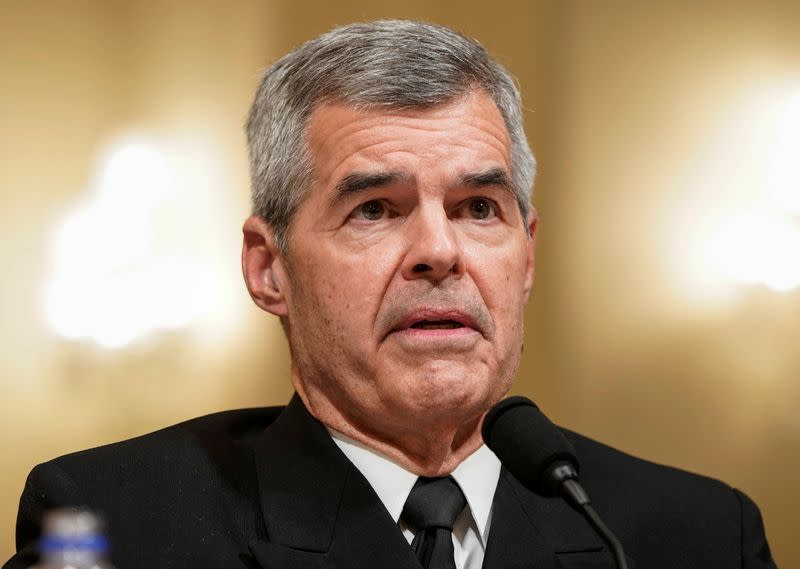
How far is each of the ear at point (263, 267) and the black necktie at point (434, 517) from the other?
404 mm

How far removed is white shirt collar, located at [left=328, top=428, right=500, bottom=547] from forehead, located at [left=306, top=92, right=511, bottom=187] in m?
0.45

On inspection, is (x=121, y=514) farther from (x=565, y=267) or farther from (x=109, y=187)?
(x=565, y=267)

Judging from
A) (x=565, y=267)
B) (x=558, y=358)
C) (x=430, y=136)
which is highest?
(x=430, y=136)

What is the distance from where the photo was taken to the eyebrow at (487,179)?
1.94m

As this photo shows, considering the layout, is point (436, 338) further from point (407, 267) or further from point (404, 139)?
point (404, 139)

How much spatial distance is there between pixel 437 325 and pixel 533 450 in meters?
0.39

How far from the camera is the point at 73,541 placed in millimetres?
1833

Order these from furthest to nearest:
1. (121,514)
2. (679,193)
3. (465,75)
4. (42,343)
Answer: (679,193)
(42,343)
(465,75)
(121,514)

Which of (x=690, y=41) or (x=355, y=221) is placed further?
(x=690, y=41)

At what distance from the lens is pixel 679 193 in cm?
301

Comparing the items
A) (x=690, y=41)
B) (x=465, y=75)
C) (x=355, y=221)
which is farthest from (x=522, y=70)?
(x=355, y=221)

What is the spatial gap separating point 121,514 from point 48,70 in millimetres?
1244

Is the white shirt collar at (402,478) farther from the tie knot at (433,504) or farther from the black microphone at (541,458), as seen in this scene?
the black microphone at (541,458)

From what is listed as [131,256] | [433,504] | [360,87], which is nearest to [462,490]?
[433,504]
